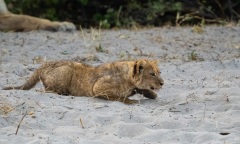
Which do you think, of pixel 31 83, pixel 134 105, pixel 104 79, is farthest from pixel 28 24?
pixel 134 105

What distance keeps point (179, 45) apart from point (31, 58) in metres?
2.05

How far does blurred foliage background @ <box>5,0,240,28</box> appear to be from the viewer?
1206 centimetres

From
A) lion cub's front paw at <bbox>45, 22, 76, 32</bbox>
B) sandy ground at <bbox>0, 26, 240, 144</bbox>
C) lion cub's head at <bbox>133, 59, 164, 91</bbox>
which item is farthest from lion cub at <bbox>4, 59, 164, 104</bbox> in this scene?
lion cub's front paw at <bbox>45, 22, 76, 32</bbox>

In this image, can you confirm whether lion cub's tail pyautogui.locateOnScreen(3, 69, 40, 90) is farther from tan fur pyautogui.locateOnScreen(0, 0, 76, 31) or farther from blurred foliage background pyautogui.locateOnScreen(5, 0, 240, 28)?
blurred foliage background pyautogui.locateOnScreen(5, 0, 240, 28)

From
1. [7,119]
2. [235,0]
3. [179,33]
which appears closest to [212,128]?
[7,119]

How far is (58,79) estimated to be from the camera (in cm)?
591

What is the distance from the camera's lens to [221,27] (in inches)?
401

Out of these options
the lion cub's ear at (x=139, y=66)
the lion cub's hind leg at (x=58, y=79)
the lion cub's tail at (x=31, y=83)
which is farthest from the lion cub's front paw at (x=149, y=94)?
the lion cub's tail at (x=31, y=83)

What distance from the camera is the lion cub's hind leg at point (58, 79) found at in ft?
19.4

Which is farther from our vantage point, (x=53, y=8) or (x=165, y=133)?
(x=53, y=8)

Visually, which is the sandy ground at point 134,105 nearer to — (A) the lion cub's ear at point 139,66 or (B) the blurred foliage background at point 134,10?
(A) the lion cub's ear at point 139,66

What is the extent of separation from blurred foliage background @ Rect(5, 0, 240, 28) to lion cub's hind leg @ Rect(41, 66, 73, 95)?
570 centimetres

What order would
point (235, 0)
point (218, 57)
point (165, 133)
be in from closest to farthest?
1. point (165, 133)
2. point (218, 57)
3. point (235, 0)

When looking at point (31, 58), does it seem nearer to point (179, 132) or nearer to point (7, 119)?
point (7, 119)
